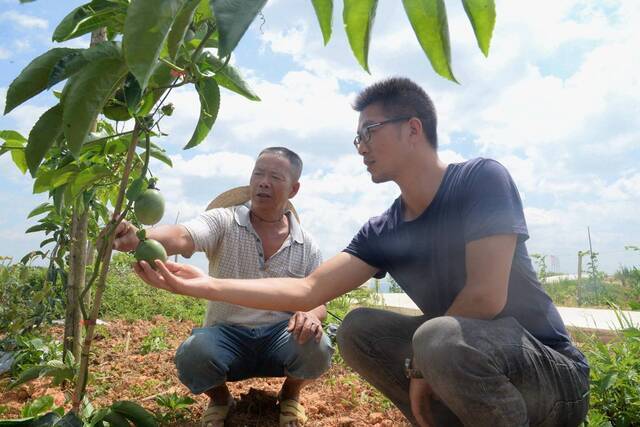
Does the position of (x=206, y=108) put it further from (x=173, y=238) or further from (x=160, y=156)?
(x=173, y=238)

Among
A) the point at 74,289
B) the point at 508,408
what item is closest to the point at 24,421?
the point at 74,289

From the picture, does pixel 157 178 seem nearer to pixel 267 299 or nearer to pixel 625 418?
pixel 267 299

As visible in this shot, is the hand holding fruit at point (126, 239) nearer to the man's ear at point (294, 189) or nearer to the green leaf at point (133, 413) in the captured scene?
the green leaf at point (133, 413)

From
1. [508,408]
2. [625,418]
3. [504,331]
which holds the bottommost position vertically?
[625,418]

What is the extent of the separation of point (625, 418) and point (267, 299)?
113cm

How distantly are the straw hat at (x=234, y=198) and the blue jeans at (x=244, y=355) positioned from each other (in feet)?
1.90

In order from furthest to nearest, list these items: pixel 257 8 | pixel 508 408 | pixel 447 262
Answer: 1. pixel 447 262
2. pixel 508 408
3. pixel 257 8

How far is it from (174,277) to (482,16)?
3.31 ft

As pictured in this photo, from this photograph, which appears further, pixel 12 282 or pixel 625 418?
pixel 12 282

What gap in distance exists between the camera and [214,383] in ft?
6.56

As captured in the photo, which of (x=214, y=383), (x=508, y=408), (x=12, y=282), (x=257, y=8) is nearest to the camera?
(x=257, y=8)

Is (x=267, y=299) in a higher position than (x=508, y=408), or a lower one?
higher

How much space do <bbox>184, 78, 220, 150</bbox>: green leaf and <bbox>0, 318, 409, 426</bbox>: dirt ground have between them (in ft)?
3.67

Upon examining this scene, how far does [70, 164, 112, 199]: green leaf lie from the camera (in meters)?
1.44
